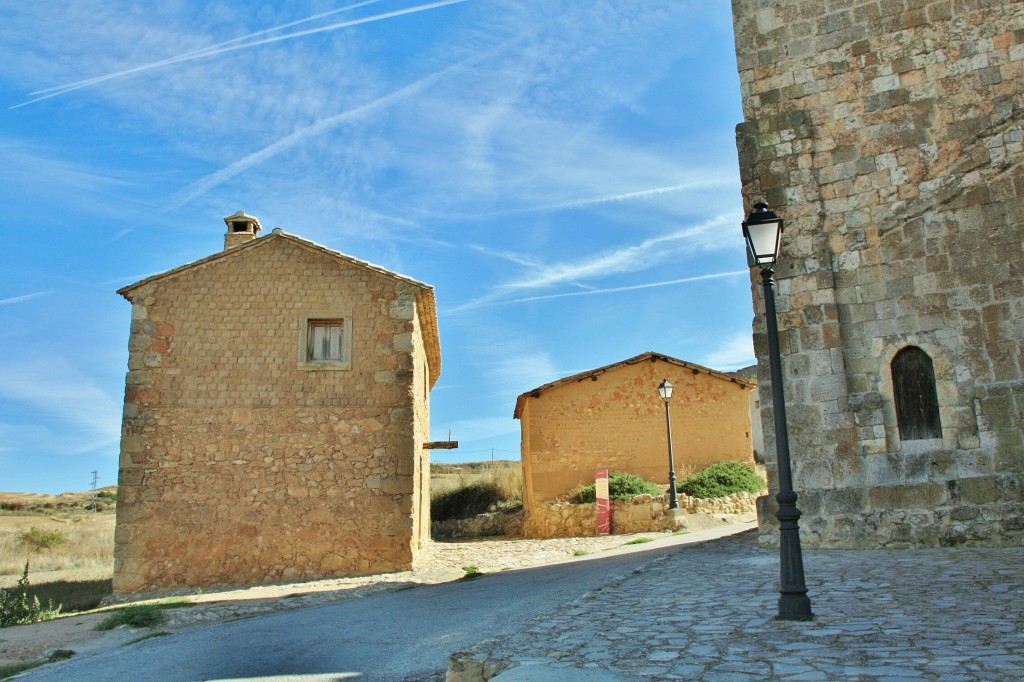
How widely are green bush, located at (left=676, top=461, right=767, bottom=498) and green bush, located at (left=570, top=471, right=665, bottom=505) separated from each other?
838mm

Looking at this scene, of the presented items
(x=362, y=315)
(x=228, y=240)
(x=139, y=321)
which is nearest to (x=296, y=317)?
(x=362, y=315)

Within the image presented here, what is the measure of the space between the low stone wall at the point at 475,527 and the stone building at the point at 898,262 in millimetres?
17400

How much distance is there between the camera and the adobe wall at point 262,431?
560 inches

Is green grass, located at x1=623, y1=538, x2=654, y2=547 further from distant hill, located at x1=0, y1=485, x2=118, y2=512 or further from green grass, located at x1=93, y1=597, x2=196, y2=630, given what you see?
distant hill, located at x1=0, y1=485, x2=118, y2=512

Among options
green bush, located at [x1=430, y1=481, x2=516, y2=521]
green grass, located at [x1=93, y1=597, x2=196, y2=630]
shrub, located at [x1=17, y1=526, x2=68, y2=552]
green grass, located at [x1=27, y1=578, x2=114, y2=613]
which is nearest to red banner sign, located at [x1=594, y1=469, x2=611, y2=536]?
green bush, located at [x1=430, y1=481, x2=516, y2=521]

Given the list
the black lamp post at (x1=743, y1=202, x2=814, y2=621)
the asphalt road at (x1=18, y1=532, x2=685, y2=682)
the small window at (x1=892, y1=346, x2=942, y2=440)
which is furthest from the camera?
the small window at (x1=892, y1=346, x2=942, y2=440)

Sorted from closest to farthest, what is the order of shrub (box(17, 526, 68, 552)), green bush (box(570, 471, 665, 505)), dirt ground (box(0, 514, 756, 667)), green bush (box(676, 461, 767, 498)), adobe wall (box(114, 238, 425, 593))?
dirt ground (box(0, 514, 756, 667)), adobe wall (box(114, 238, 425, 593)), green bush (box(570, 471, 665, 505)), green bush (box(676, 461, 767, 498)), shrub (box(17, 526, 68, 552))

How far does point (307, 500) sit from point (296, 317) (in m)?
3.53

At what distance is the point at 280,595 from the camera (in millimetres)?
12336

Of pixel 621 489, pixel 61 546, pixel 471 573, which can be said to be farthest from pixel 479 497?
pixel 471 573

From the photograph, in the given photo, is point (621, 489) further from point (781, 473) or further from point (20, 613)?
point (781, 473)

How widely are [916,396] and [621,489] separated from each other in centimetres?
1288

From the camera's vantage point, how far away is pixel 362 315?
15367 mm

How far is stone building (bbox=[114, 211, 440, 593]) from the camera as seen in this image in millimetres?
14242
